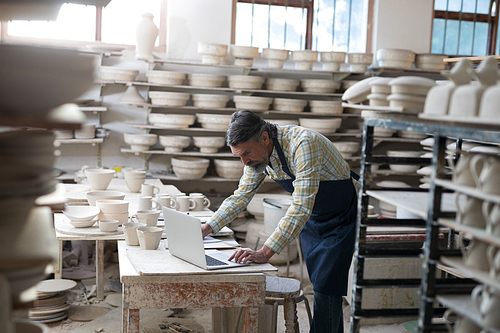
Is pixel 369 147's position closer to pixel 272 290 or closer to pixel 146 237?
pixel 272 290

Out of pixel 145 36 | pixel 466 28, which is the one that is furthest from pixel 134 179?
pixel 466 28

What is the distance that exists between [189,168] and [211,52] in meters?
1.39

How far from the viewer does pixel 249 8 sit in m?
6.32

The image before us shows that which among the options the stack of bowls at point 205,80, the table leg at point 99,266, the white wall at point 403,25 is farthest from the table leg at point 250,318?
the white wall at point 403,25

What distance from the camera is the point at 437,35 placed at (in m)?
6.71

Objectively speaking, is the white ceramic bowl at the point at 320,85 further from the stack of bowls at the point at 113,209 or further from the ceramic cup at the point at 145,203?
the stack of bowls at the point at 113,209

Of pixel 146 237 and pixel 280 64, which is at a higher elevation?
pixel 280 64

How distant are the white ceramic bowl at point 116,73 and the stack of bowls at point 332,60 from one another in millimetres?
2307

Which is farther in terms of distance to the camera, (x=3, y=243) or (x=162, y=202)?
(x=162, y=202)

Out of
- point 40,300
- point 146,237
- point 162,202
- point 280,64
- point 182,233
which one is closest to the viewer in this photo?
point 182,233

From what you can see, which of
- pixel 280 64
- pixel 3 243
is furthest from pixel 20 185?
pixel 280 64

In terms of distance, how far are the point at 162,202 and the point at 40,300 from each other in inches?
48.7

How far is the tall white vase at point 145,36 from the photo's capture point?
18.3 feet

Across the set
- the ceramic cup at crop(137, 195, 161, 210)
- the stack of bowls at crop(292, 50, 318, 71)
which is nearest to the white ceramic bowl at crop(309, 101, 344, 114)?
the stack of bowls at crop(292, 50, 318, 71)
